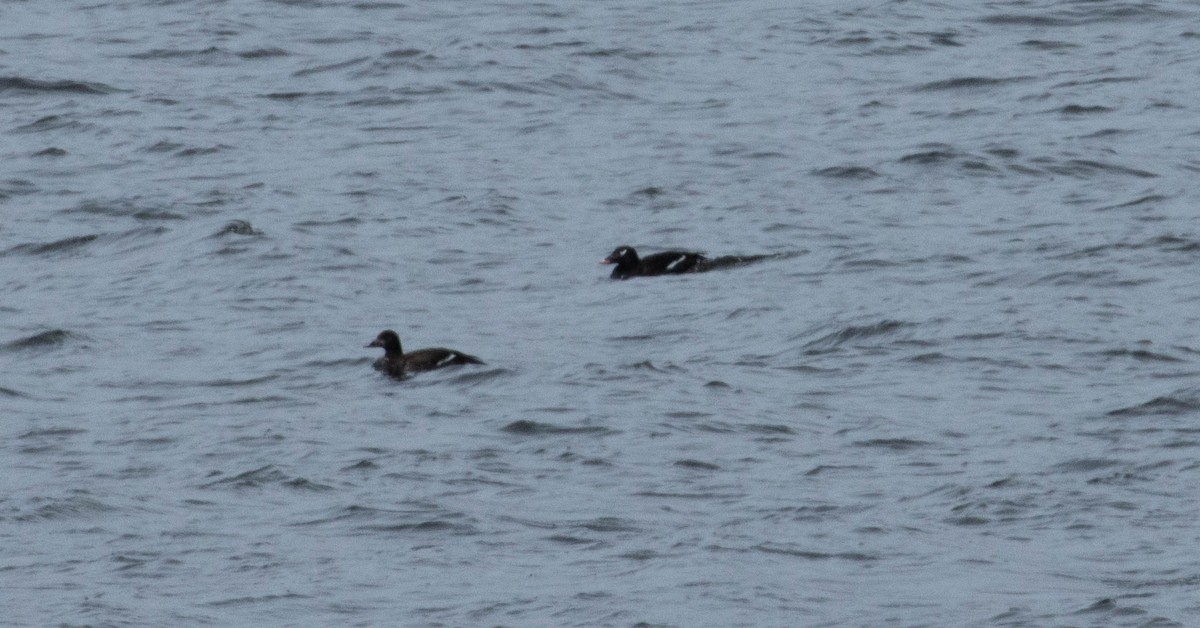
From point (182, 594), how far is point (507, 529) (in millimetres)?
1674

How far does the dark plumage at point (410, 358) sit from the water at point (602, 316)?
0.58 feet

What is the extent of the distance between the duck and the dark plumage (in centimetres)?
236

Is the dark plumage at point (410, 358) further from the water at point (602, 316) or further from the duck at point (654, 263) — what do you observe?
the duck at point (654, 263)

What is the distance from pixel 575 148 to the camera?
75.6 ft

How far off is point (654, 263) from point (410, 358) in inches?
122

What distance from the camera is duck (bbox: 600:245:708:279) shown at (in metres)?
18.3

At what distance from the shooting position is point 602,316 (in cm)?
1756

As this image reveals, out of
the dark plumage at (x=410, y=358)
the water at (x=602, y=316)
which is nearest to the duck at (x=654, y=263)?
the water at (x=602, y=316)

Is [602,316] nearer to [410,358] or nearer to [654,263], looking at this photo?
[654,263]

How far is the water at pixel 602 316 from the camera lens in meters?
11.7

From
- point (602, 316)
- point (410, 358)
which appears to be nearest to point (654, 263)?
point (602, 316)

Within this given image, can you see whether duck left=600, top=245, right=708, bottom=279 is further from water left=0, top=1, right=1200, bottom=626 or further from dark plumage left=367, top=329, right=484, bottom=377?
dark plumage left=367, top=329, right=484, bottom=377

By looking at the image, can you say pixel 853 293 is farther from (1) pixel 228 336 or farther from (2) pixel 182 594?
(2) pixel 182 594

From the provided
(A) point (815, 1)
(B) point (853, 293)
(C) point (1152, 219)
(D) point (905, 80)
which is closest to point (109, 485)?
(B) point (853, 293)
